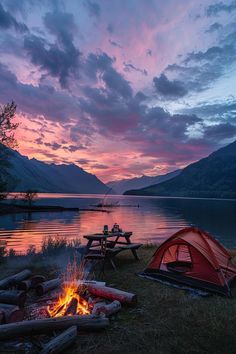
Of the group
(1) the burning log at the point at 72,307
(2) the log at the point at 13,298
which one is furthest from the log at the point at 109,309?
(2) the log at the point at 13,298

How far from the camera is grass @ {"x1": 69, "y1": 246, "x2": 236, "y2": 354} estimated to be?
6.33 m

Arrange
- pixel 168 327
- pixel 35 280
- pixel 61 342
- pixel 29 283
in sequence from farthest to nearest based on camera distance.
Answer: pixel 35 280 → pixel 29 283 → pixel 168 327 → pixel 61 342

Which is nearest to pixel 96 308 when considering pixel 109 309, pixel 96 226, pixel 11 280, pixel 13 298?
pixel 109 309

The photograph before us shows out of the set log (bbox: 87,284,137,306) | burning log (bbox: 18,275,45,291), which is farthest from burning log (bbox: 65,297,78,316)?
burning log (bbox: 18,275,45,291)

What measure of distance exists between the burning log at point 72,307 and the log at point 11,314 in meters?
1.10

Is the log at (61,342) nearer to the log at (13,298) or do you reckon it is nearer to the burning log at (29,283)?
the log at (13,298)

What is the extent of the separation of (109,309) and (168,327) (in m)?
1.55

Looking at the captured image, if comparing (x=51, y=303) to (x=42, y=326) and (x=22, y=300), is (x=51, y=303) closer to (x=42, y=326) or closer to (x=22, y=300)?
(x=22, y=300)

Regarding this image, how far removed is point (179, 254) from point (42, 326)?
24.7 feet

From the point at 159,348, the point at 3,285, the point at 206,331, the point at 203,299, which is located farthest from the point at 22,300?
the point at 203,299

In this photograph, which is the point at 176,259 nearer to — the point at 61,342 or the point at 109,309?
the point at 109,309

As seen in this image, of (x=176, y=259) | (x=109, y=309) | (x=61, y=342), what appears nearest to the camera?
(x=61, y=342)

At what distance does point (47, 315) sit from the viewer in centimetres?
746

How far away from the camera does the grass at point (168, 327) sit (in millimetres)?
6332
